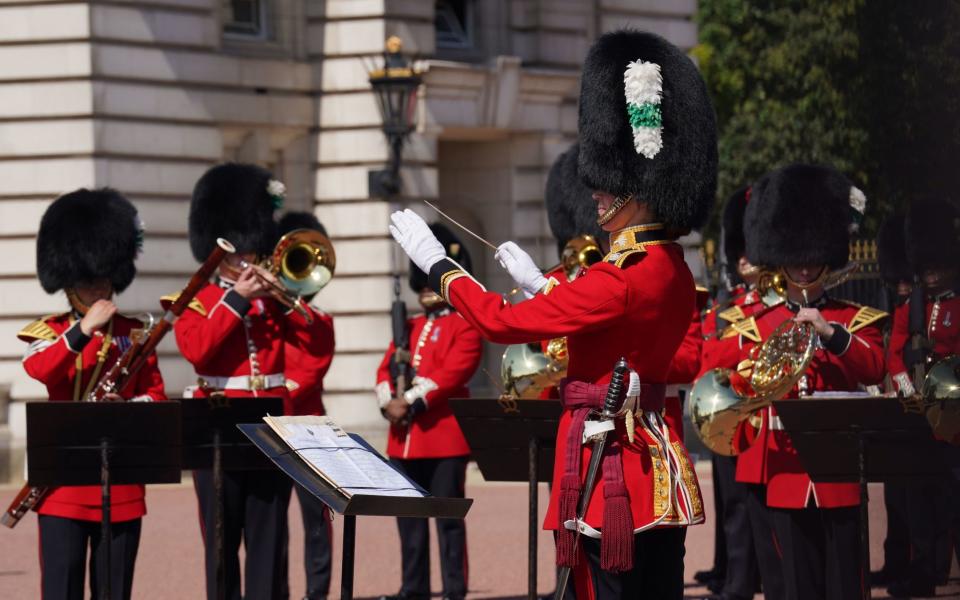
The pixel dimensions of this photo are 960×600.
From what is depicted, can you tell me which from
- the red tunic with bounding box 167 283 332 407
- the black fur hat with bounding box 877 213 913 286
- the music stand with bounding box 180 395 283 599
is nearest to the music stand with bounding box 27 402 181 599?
the music stand with bounding box 180 395 283 599

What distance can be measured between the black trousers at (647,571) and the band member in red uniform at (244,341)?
2.33 m

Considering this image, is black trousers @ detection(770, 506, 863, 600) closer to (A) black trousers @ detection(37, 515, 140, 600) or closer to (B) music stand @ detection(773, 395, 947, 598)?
(B) music stand @ detection(773, 395, 947, 598)

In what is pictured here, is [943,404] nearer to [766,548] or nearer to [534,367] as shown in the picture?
[766,548]

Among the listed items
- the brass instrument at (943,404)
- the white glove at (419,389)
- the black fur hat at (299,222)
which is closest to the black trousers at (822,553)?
the brass instrument at (943,404)

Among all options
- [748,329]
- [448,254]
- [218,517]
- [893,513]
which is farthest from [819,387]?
[448,254]

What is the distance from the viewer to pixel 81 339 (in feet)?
22.9

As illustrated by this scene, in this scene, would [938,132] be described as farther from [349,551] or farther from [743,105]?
[743,105]

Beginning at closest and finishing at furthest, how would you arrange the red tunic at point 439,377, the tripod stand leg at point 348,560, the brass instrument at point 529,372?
the tripod stand leg at point 348,560, the brass instrument at point 529,372, the red tunic at point 439,377

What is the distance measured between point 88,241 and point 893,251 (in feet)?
12.2

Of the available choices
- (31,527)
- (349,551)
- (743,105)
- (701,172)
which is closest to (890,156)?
(701,172)

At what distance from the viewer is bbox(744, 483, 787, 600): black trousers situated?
7.43 m

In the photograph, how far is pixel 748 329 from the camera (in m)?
7.63

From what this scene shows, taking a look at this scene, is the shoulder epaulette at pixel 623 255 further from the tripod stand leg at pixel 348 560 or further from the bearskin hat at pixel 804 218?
the bearskin hat at pixel 804 218

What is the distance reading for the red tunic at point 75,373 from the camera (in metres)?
6.88
